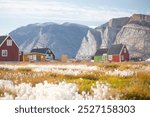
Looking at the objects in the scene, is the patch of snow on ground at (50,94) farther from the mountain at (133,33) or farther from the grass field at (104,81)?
the mountain at (133,33)

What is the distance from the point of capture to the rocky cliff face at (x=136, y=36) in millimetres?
10348

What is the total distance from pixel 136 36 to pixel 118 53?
132 centimetres

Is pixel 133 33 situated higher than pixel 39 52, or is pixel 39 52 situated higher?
pixel 133 33

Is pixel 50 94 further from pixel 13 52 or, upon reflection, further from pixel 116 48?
pixel 13 52

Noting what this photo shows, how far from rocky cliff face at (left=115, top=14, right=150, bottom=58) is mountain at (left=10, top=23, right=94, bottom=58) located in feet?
3.74

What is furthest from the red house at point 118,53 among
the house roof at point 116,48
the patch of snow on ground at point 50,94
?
the patch of snow on ground at point 50,94

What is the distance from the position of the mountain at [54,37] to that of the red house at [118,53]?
35.4 inches

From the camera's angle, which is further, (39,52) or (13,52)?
(39,52)

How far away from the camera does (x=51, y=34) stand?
1223cm

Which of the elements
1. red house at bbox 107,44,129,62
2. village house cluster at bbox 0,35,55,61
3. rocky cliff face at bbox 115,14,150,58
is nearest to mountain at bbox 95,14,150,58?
rocky cliff face at bbox 115,14,150,58

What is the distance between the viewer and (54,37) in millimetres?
12008

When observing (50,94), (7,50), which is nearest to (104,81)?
(50,94)

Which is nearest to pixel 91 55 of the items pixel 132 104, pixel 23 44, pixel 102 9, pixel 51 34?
pixel 51 34

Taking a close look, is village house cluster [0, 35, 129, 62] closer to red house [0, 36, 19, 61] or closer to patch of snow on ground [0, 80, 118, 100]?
red house [0, 36, 19, 61]
